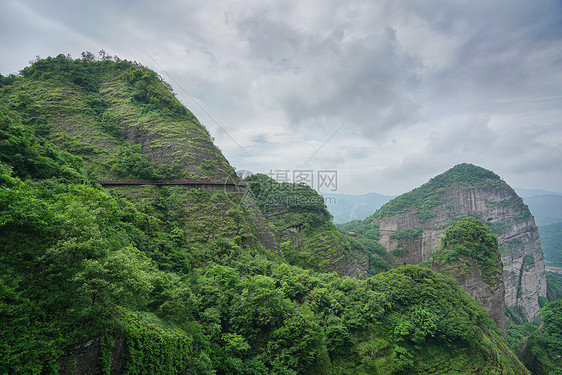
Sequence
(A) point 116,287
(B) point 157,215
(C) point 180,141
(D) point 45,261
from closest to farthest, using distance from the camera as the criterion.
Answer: (D) point 45,261
(A) point 116,287
(B) point 157,215
(C) point 180,141

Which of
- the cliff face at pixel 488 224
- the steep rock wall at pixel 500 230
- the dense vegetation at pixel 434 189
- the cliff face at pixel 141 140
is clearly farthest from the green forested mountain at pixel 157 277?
the dense vegetation at pixel 434 189

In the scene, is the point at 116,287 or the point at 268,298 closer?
the point at 116,287

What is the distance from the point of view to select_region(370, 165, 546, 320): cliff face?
70.8 meters

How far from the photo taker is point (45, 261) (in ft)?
25.1

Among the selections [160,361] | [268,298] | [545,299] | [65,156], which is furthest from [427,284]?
[545,299]

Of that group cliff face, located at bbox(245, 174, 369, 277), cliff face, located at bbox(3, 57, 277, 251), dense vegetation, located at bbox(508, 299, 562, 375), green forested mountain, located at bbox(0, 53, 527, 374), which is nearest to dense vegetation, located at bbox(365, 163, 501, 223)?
cliff face, located at bbox(245, 174, 369, 277)

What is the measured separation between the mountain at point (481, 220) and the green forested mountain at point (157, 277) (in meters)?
50.5

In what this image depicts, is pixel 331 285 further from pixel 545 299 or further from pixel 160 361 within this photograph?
pixel 545 299

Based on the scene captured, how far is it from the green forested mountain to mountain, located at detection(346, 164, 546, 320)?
50.5 m

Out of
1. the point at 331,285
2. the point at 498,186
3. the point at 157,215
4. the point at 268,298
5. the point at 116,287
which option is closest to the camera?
the point at 116,287

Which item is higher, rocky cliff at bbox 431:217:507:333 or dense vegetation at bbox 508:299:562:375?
rocky cliff at bbox 431:217:507:333

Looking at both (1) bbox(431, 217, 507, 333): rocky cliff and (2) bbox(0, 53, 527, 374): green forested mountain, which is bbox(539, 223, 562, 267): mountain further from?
(2) bbox(0, 53, 527, 374): green forested mountain

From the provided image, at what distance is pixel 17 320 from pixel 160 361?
5805 mm

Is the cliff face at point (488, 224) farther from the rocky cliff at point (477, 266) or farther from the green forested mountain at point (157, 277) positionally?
the green forested mountain at point (157, 277)
